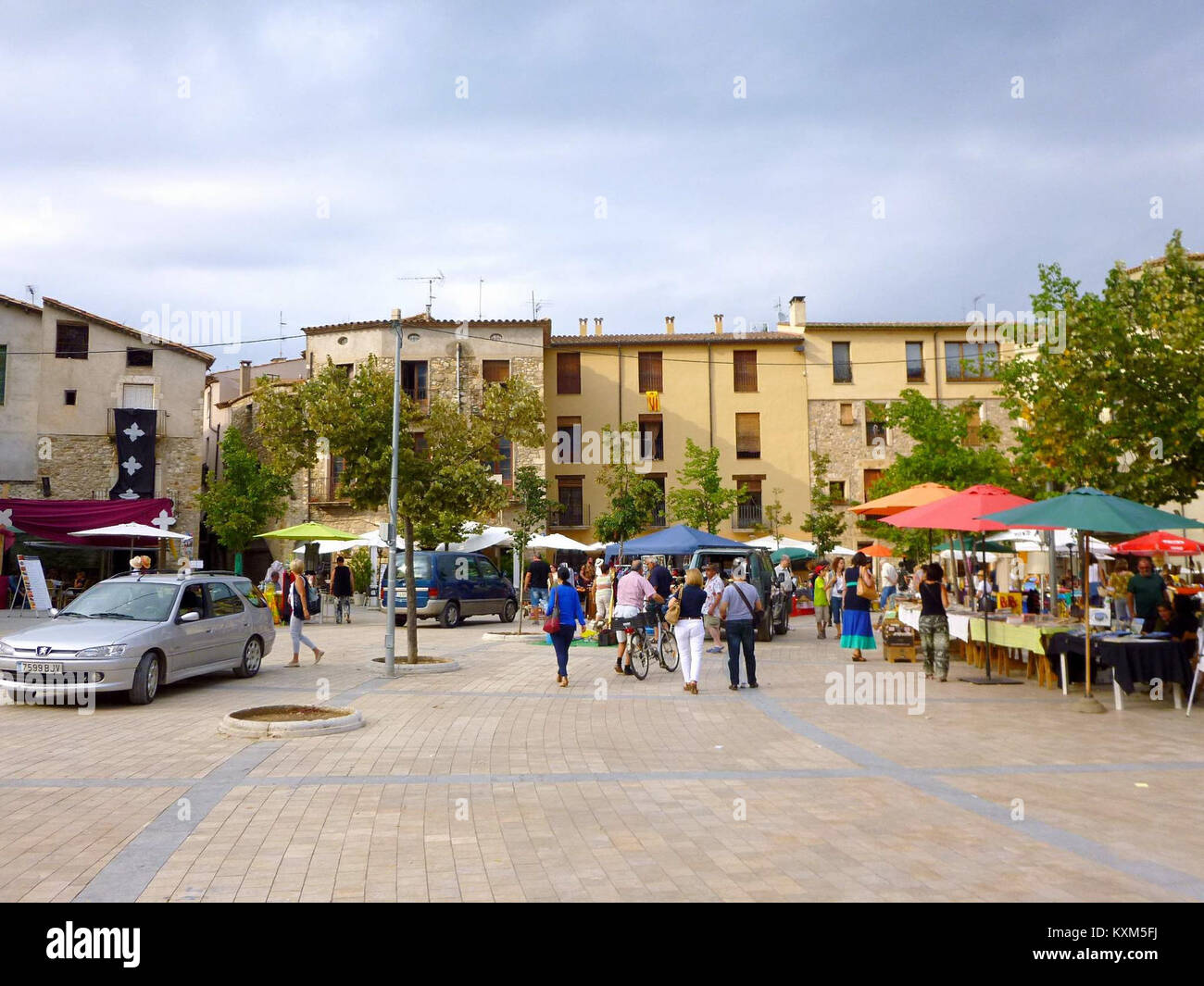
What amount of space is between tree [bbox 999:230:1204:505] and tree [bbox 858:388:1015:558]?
303 inches

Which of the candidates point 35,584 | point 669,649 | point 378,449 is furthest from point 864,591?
point 35,584

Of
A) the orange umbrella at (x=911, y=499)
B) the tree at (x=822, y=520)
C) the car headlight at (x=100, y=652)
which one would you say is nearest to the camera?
the car headlight at (x=100, y=652)

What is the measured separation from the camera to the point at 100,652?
11422 millimetres

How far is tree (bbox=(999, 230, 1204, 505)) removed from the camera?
1395 cm

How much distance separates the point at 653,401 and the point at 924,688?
30.4 meters

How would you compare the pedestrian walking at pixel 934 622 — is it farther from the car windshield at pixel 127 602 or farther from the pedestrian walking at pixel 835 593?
the car windshield at pixel 127 602

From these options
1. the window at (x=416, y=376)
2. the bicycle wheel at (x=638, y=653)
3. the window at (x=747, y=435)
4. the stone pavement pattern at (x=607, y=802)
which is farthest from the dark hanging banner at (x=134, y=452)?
the bicycle wheel at (x=638, y=653)

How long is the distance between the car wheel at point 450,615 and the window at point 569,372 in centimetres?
1962

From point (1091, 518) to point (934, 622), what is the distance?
11.2ft

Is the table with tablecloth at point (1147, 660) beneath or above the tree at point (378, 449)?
beneath

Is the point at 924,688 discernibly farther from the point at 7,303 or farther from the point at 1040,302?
the point at 7,303

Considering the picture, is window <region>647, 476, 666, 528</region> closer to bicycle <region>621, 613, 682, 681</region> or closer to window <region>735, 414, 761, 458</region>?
window <region>735, 414, 761, 458</region>

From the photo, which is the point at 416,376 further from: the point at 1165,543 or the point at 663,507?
the point at 1165,543

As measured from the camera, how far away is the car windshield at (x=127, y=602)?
→ 12.5 metres
